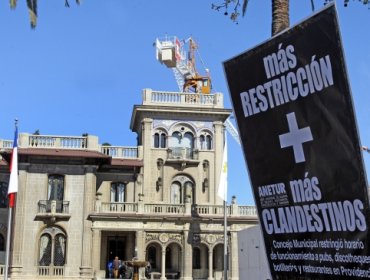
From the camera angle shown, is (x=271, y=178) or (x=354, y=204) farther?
(x=271, y=178)

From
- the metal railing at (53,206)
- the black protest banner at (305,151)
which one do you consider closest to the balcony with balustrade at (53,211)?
the metal railing at (53,206)

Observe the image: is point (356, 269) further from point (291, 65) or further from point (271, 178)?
point (291, 65)

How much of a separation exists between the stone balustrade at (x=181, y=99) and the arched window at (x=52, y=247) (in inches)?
455

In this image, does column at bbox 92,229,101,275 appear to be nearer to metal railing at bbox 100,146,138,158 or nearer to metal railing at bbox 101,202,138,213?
metal railing at bbox 101,202,138,213

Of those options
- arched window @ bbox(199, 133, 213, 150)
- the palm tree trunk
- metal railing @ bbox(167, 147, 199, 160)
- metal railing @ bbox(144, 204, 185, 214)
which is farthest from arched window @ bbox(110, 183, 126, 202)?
the palm tree trunk

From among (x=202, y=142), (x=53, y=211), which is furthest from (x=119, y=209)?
(x=202, y=142)

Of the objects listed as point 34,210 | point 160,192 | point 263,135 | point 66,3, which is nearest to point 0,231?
point 34,210

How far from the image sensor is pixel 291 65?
5.26m

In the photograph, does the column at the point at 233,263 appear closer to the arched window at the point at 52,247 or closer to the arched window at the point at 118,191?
the arched window at the point at 118,191

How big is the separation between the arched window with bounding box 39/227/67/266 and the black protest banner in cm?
3502

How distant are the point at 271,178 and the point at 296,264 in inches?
32.7

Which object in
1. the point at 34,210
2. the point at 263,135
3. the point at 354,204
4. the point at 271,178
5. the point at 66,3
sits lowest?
the point at 354,204

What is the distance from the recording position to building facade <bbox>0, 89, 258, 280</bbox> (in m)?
39.0

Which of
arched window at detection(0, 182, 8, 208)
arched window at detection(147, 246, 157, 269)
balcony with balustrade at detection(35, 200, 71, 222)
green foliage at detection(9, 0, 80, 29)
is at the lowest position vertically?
arched window at detection(147, 246, 157, 269)
